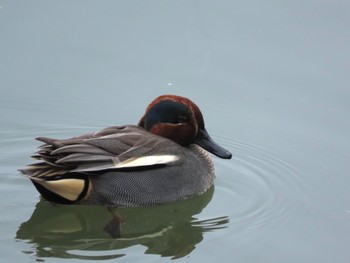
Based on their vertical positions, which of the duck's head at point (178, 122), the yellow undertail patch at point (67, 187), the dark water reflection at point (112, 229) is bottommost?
the dark water reflection at point (112, 229)

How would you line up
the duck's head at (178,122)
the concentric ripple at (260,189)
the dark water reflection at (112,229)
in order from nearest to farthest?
the dark water reflection at (112,229)
the concentric ripple at (260,189)
the duck's head at (178,122)

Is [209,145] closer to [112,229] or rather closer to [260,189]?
[260,189]

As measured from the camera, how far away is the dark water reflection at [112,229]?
244 inches

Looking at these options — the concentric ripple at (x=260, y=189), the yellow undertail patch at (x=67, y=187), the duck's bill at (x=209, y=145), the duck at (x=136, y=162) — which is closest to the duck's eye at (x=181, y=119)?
the duck at (x=136, y=162)

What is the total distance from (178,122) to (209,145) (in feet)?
1.10

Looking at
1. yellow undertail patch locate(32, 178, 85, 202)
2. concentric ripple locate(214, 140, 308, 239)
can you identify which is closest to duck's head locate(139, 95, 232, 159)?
concentric ripple locate(214, 140, 308, 239)

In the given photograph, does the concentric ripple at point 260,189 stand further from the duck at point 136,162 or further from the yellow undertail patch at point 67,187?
the yellow undertail patch at point 67,187

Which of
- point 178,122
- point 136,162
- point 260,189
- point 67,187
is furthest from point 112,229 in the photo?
point 260,189

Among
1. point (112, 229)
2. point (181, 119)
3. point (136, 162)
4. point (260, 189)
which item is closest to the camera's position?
point (112, 229)

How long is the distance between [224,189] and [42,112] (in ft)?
6.29

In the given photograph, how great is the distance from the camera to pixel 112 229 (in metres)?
6.59

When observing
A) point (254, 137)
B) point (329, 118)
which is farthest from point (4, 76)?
point (329, 118)

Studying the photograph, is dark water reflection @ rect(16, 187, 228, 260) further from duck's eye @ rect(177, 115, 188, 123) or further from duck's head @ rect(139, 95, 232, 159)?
duck's eye @ rect(177, 115, 188, 123)

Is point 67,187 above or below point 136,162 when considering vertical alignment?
below
